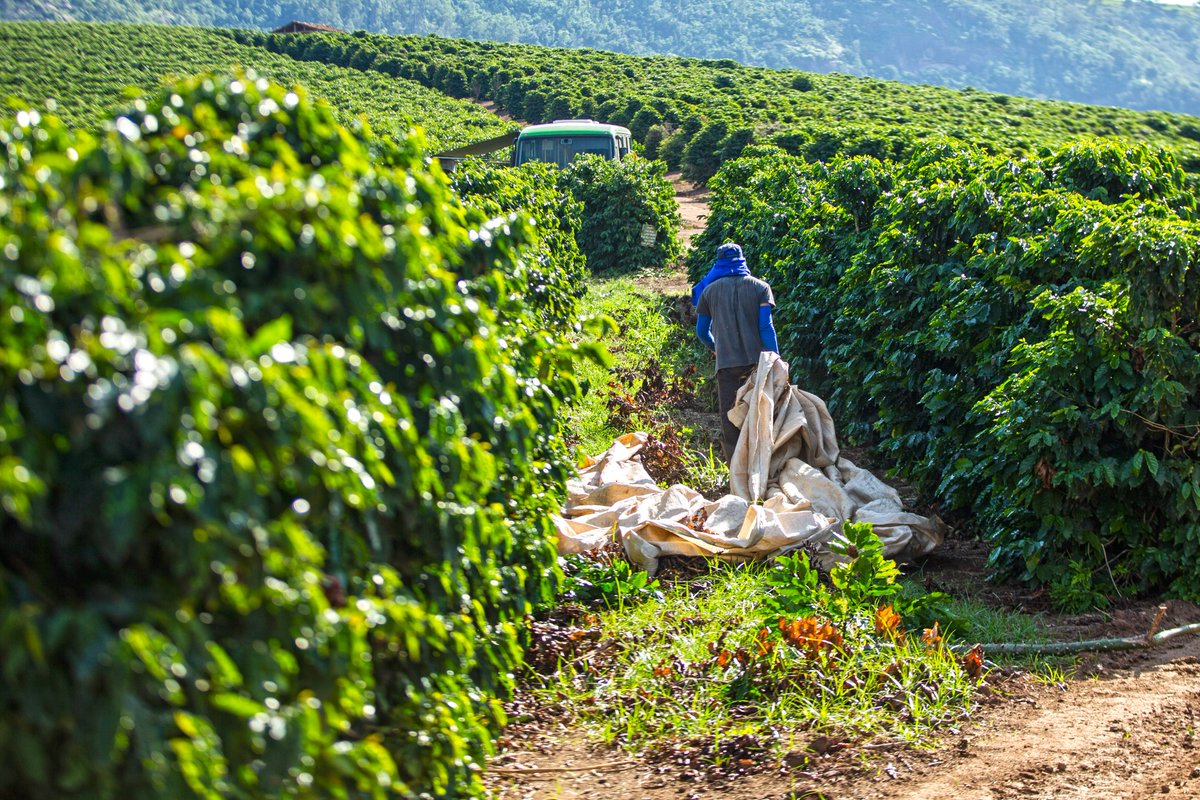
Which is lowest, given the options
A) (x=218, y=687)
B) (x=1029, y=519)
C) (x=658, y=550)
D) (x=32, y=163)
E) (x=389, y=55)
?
(x=658, y=550)

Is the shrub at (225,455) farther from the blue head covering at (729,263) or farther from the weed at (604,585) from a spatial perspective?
the blue head covering at (729,263)

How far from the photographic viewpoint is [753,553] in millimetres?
5754

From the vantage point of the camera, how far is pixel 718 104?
40781mm

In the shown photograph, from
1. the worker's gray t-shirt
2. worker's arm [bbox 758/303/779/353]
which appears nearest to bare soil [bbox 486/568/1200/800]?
worker's arm [bbox 758/303/779/353]

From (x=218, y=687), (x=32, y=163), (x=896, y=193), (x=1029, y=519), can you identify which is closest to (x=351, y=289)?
(x=32, y=163)

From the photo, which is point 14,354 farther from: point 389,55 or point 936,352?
point 389,55

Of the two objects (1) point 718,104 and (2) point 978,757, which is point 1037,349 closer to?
(2) point 978,757

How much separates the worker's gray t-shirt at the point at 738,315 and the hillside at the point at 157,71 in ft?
98.6

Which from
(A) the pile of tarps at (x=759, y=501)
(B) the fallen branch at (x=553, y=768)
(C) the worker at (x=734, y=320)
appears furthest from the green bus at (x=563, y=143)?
(B) the fallen branch at (x=553, y=768)

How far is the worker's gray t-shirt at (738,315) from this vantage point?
296 inches

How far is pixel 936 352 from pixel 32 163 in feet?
18.6

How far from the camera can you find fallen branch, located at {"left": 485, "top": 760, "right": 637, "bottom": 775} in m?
3.88

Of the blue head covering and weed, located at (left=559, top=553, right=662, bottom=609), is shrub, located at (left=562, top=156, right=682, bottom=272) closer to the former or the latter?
the blue head covering

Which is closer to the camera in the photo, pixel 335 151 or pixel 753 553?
pixel 335 151
